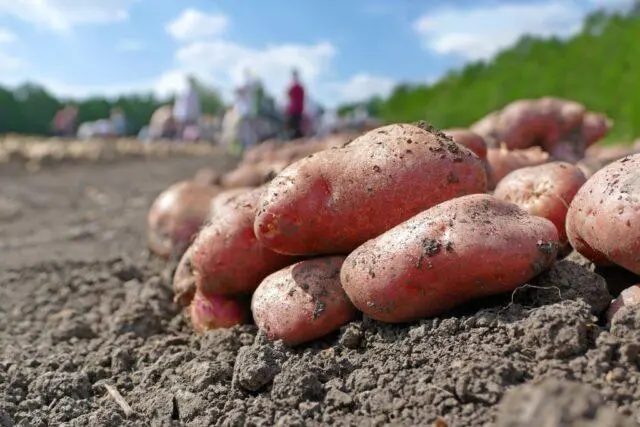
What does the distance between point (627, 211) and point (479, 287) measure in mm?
488

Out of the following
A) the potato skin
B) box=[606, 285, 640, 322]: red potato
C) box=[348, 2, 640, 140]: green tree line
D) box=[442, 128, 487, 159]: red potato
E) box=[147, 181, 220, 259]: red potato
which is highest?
box=[442, 128, 487, 159]: red potato

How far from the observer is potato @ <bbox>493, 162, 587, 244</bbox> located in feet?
8.30

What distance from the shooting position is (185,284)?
3.15 metres

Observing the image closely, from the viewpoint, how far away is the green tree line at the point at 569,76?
51.3 ft

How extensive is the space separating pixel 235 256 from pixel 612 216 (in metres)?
1.42

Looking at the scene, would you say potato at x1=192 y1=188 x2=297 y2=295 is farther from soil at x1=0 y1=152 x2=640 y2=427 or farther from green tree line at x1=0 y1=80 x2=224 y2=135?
green tree line at x1=0 y1=80 x2=224 y2=135

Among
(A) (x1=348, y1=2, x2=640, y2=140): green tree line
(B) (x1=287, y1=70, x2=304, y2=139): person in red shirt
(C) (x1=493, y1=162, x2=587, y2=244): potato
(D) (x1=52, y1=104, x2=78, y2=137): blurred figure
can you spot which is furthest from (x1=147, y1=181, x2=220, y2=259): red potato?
(D) (x1=52, y1=104, x2=78, y2=137): blurred figure

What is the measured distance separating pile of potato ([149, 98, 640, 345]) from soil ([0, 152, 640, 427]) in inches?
4.1

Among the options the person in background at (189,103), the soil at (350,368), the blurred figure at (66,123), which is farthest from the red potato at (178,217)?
the blurred figure at (66,123)

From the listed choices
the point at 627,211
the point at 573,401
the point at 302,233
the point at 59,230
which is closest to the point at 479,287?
the point at 627,211

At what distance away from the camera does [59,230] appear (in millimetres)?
6449

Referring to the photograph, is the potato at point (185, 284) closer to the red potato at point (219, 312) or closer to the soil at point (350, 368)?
the soil at point (350, 368)

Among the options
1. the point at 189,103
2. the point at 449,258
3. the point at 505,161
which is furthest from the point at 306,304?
the point at 189,103

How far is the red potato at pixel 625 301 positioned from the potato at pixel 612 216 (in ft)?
0.21
